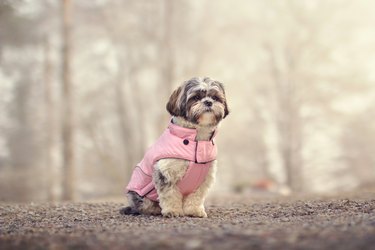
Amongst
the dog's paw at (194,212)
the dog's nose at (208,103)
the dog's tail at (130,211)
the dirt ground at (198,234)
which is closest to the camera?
the dirt ground at (198,234)

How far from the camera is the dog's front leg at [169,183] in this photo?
26.6 feet

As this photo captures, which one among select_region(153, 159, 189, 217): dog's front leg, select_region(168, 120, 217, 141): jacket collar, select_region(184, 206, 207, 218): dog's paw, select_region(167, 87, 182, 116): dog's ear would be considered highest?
select_region(167, 87, 182, 116): dog's ear

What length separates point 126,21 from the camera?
27.8m

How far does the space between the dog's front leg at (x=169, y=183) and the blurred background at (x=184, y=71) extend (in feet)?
50.5

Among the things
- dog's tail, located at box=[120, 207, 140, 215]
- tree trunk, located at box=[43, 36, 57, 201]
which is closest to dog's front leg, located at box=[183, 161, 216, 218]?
dog's tail, located at box=[120, 207, 140, 215]

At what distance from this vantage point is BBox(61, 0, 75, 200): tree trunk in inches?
788

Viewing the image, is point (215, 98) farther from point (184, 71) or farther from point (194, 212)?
point (184, 71)

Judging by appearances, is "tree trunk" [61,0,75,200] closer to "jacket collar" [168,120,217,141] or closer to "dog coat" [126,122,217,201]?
"dog coat" [126,122,217,201]

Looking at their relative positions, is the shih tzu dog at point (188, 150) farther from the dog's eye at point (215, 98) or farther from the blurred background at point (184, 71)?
the blurred background at point (184, 71)

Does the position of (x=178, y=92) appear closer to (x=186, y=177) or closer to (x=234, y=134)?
(x=186, y=177)

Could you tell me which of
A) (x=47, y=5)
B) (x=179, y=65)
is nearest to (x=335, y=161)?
(x=179, y=65)

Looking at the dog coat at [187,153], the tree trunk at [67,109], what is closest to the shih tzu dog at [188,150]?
the dog coat at [187,153]

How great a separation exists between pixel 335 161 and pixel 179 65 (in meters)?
12.9

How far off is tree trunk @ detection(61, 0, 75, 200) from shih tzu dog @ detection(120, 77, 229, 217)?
1199 centimetres
